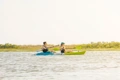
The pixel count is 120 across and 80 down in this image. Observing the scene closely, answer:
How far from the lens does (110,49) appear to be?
85938 millimetres

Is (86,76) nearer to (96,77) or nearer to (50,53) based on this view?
(96,77)

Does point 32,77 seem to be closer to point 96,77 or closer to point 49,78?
point 49,78

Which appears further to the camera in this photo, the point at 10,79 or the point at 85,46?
the point at 85,46

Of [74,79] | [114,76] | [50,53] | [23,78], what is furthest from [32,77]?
[50,53]

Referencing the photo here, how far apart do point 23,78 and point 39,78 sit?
0.91 meters

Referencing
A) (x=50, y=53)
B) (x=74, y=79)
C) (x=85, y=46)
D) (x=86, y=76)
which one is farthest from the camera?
(x=85, y=46)

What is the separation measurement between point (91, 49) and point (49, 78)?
6098cm

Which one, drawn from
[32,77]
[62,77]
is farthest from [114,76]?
[32,77]

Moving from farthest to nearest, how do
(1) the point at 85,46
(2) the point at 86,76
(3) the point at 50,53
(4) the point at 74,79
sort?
1. (1) the point at 85,46
2. (3) the point at 50,53
3. (2) the point at 86,76
4. (4) the point at 74,79

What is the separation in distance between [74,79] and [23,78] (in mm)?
2933

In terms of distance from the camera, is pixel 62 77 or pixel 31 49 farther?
pixel 31 49

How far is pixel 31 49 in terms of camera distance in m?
87.0

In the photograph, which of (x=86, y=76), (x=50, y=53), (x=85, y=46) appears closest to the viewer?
(x=86, y=76)

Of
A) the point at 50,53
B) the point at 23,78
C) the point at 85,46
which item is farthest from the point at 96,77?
the point at 85,46
